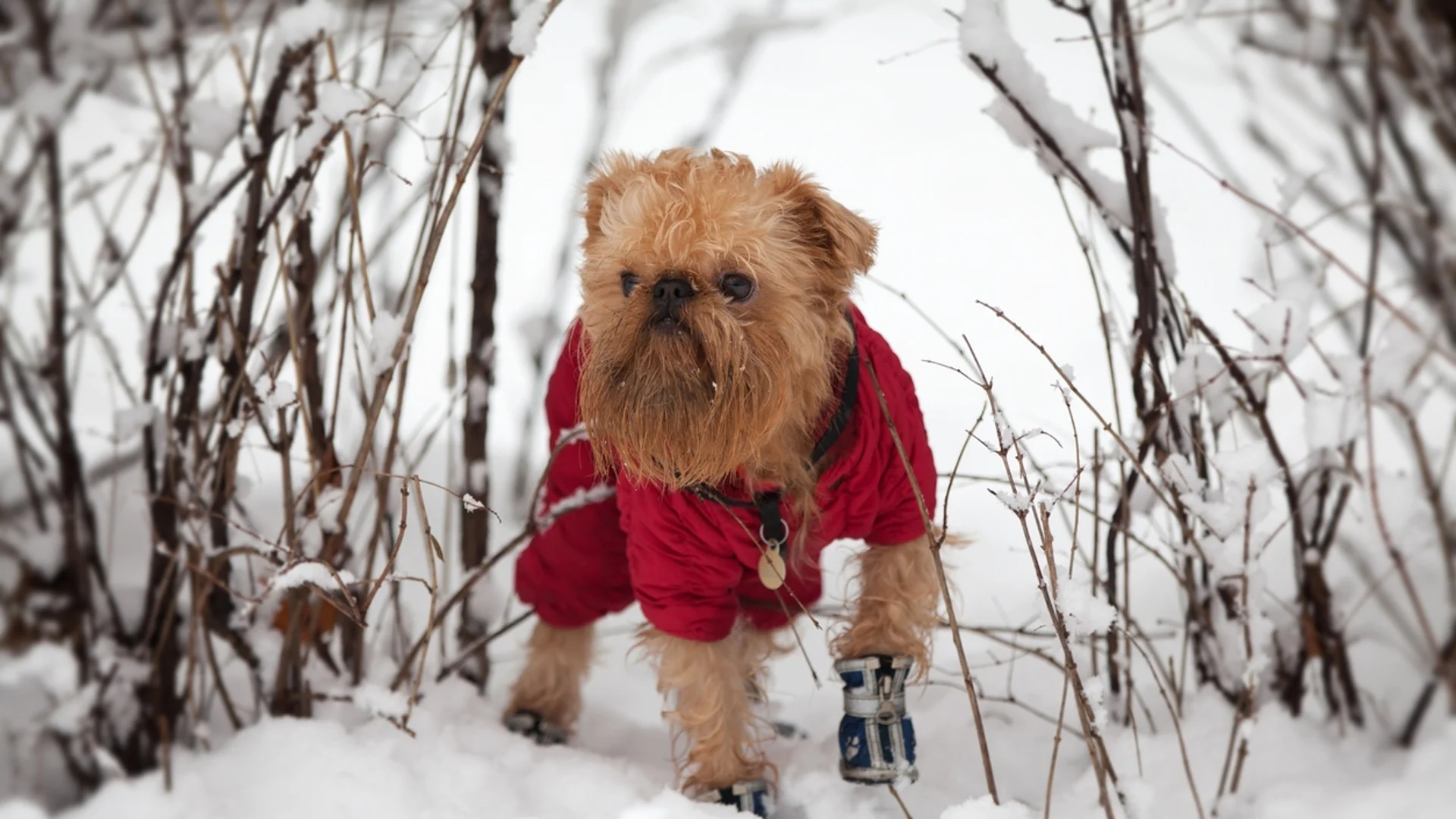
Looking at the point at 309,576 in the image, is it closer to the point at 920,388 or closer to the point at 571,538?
the point at 571,538

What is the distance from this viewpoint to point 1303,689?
1755mm

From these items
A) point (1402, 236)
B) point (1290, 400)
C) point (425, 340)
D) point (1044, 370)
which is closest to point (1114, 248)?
point (1044, 370)

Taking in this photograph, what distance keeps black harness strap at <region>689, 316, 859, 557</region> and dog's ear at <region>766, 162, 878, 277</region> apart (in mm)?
149

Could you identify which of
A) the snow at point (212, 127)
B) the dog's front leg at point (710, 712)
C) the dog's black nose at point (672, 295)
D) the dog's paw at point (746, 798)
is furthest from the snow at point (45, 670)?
the dog's black nose at point (672, 295)

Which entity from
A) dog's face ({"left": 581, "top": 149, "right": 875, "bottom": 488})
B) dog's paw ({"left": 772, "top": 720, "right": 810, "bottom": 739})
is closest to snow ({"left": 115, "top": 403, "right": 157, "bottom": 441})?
dog's face ({"left": 581, "top": 149, "right": 875, "bottom": 488})

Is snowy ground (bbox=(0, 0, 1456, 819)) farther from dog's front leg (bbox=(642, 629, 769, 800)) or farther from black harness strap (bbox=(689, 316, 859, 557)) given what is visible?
black harness strap (bbox=(689, 316, 859, 557))

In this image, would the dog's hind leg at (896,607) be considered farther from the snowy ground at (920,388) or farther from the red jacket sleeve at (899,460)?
the snowy ground at (920,388)

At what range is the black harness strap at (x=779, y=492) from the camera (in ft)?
5.78

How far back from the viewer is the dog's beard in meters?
1.59

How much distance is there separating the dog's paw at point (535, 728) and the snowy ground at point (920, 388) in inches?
1.7

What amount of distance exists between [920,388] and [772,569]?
647mm

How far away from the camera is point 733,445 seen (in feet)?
5.48

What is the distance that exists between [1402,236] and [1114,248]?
67 centimetres

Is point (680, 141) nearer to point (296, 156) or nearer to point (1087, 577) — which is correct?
point (296, 156)
